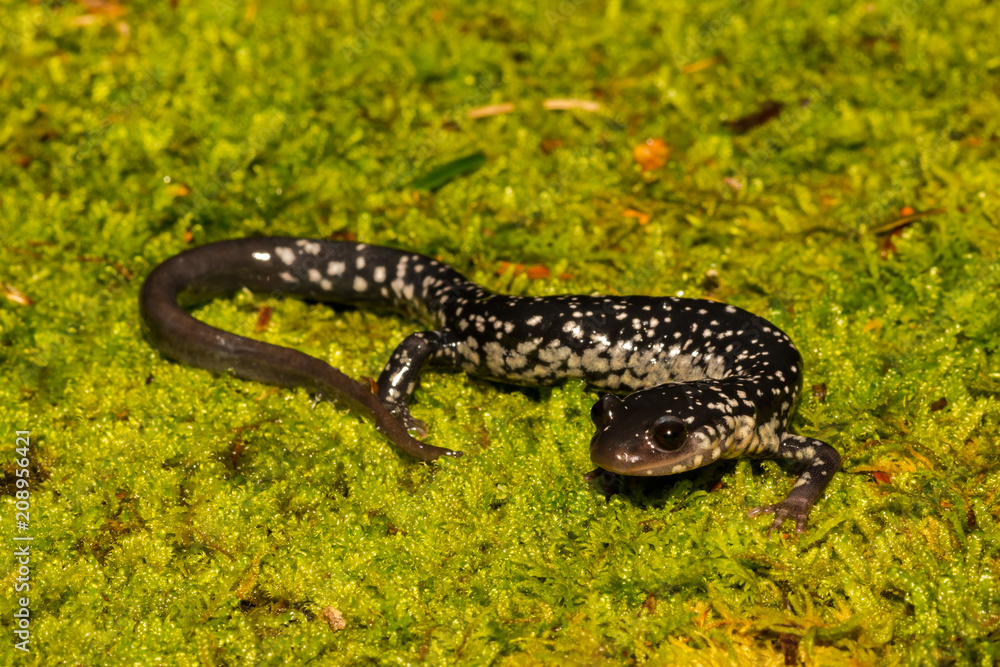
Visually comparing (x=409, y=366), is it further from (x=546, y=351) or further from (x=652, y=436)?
(x=652, y=436)

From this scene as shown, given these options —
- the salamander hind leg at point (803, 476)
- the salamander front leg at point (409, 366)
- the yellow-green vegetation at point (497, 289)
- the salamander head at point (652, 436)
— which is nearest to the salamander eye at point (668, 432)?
the salamander head at point (652, 436)

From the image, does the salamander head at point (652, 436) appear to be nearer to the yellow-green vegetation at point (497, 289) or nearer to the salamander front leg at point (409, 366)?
the yellow-green vegetation at point (497, 289)

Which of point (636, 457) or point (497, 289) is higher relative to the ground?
point (636, 457)

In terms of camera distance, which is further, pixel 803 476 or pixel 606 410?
pixel 803 476

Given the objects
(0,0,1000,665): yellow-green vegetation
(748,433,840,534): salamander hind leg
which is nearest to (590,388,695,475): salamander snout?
(0,0,1000,665): yellow-green vegetation

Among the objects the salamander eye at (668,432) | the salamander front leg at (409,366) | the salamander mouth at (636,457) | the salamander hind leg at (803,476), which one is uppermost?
the salamander eye at (668,432)

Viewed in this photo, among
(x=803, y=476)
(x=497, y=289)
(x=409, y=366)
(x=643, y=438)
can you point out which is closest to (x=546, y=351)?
(x=409, y=366)

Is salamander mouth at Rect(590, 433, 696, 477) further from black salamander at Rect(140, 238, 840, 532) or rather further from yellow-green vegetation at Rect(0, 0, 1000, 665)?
yellow-green vegetation at Rect(0, 0, 1000, 665)
